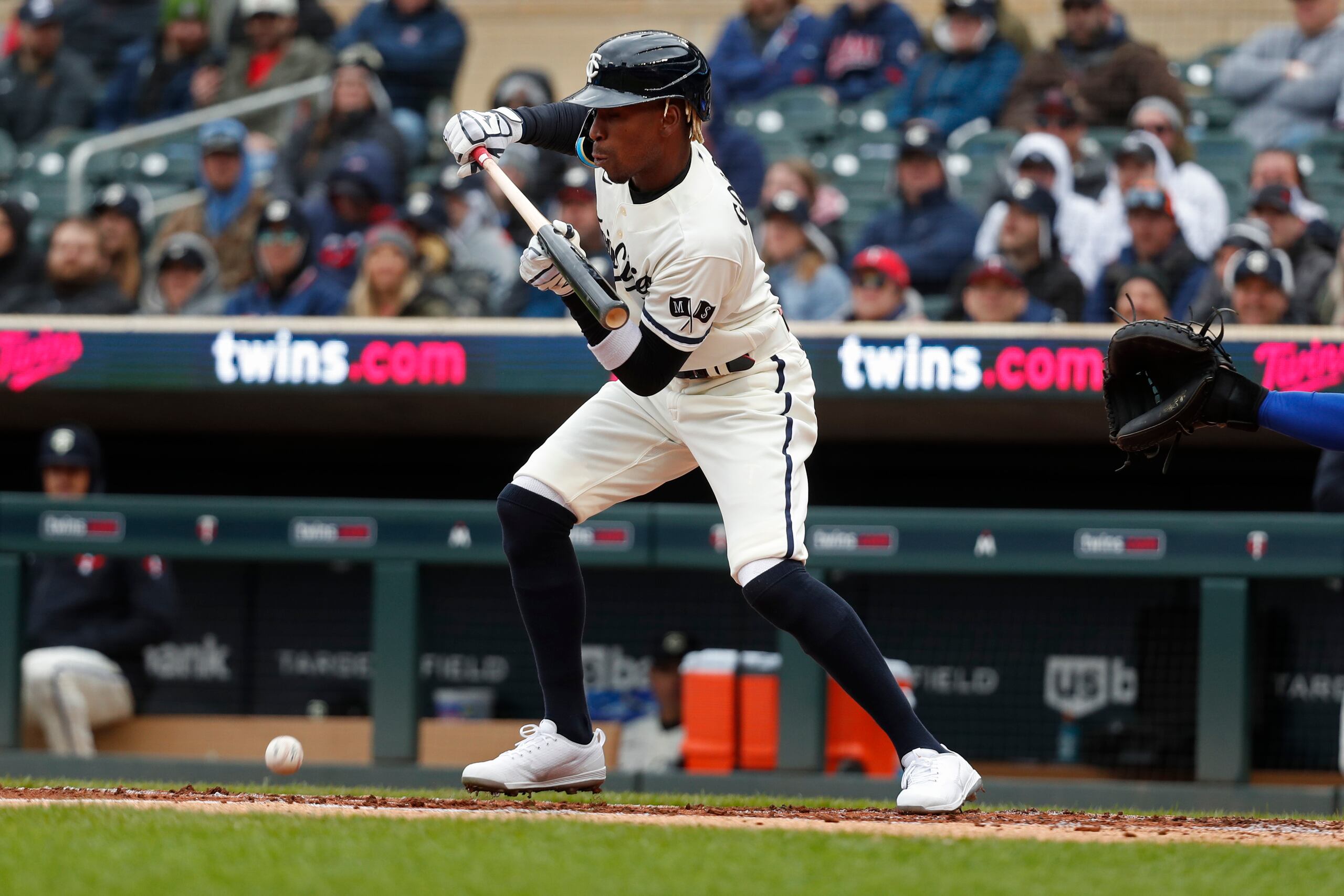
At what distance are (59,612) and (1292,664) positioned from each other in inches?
163

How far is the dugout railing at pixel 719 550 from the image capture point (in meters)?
5.11

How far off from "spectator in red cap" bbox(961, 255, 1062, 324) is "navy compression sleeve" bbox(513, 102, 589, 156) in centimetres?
316

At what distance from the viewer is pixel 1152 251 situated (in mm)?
6637

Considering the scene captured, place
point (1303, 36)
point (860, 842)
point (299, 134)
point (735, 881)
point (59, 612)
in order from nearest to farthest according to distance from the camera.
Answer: point (735, 881) → point (860, 842) → point (59, 612) → point (1303, 36) → point (299, 134)

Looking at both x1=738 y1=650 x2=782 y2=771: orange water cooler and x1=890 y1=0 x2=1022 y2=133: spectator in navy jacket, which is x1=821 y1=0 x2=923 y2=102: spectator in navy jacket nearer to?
x1=890 y1=0 x2=1022 y2=133: spectator in navy jacket

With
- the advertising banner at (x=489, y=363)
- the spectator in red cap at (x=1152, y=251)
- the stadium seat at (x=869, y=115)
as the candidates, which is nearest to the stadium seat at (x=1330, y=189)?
the spectator in red cap at (x=1152, y=251)

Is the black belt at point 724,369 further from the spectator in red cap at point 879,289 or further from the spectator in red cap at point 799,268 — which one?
the spectator in red cap at point 799,268

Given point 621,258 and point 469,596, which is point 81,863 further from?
point 469,596

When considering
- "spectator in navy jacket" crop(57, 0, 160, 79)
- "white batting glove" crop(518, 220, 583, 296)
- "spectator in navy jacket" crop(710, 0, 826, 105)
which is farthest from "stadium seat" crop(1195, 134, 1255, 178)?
"spectator in navy jacket" crop(57, 0, 160, 79)

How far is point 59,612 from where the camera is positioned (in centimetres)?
582

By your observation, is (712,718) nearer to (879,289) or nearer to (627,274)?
(879,289)

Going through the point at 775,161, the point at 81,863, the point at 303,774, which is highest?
the point at 775,161

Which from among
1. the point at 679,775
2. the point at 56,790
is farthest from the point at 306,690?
the point at 56,790

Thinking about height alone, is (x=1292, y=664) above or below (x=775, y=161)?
below
